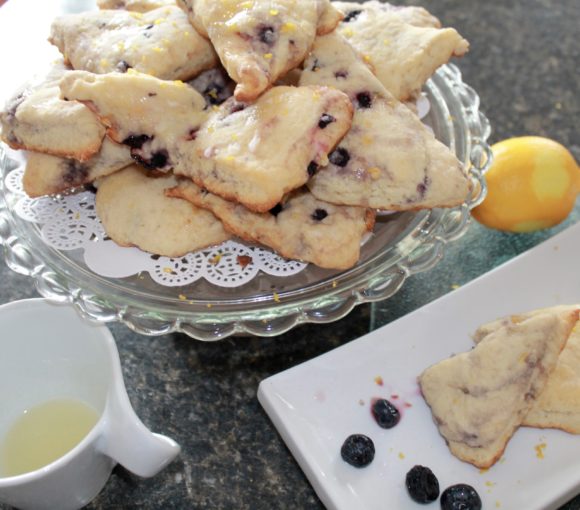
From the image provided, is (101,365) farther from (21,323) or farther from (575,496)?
(575,496)

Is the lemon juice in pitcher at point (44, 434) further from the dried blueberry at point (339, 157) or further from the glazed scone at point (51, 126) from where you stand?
the dried blueberry at point (339, 157)

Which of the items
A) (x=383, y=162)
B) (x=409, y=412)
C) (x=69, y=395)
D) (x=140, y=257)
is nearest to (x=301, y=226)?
(x=383, y=162)

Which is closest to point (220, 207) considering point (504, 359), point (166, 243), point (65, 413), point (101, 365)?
point (166, 243)

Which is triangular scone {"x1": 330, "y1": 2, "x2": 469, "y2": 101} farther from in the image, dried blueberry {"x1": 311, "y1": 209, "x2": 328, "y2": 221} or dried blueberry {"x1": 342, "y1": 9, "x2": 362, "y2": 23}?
dried blueberry {"x1": 311, "y1": 209, "x2": 328, "y2": 221}

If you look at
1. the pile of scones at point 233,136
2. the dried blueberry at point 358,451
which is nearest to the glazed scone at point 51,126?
the pile of scones at point 233,136

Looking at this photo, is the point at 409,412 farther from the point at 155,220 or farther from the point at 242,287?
the point at 155,220

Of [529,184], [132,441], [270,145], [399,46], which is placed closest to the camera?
[132,441]
